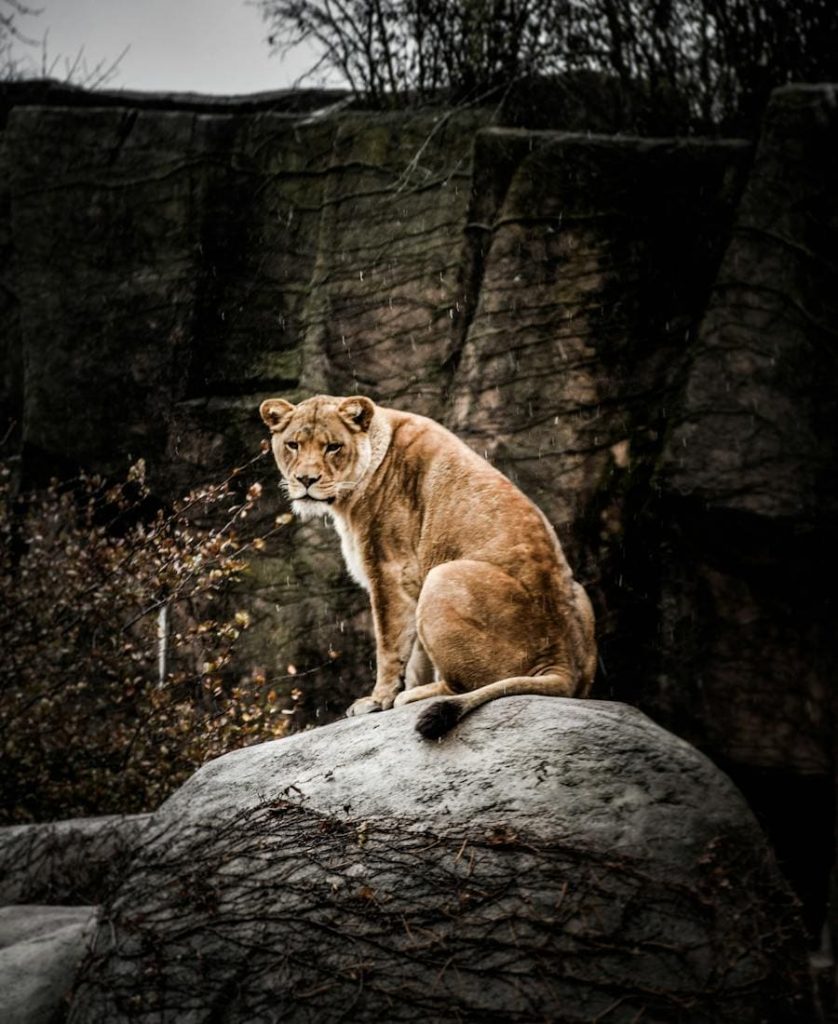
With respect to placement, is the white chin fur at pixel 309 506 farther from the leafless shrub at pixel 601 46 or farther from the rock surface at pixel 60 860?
the leafless shrub at pixel 601 46

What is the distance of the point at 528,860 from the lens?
427 cm

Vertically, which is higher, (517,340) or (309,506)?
(517,340)

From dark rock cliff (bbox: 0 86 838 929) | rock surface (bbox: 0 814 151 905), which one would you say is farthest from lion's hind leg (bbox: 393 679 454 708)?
dark rock cliff (bbox: 0 86 838 929)

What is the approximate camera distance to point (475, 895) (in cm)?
421

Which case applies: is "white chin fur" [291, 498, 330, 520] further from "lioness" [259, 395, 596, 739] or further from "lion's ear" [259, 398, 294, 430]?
"lion's ear" [259, 398, 294, 430]

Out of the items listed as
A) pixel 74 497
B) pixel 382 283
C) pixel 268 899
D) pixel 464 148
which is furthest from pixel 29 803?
pixel 464 148

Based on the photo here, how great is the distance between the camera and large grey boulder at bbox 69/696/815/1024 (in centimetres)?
397

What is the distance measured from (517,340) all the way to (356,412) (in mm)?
2386

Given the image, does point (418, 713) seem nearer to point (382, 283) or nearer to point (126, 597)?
point (126, 597)

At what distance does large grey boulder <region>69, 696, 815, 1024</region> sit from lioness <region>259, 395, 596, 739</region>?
1.10 feet

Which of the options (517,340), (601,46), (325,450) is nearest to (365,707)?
(325,450)

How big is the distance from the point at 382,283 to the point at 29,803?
482 centimetres

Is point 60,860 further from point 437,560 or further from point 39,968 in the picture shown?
point 437,560

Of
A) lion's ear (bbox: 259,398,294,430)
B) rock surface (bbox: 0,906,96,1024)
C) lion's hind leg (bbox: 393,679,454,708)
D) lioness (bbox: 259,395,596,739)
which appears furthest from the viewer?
lion's ear (bbox: 259,398,294,430)
